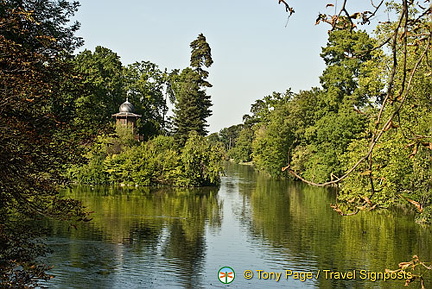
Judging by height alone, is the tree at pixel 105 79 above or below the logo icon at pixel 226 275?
above

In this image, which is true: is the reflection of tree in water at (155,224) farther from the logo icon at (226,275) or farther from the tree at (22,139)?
the tree at (22,139)

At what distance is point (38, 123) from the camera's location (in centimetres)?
1068

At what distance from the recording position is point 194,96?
187 ft

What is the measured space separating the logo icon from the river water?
0.48ft

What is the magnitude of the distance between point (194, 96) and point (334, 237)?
3797cm

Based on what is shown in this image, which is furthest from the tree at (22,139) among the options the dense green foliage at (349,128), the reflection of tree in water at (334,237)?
the dense green foliage at (349,128)

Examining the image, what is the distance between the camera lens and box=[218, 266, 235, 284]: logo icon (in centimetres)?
1454

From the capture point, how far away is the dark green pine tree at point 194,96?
5581cm

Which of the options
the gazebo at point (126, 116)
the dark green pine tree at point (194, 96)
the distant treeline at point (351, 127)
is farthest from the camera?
the dark green pine tree at point (194, 96)

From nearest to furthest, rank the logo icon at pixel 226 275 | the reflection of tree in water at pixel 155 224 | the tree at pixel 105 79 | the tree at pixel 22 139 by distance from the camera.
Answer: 1. the tree at pixel 22 139
2. the logo icon at pixel 226 275
3. the reflection of tree in water at pixel 155 224
4. the tree at pixel 105 79

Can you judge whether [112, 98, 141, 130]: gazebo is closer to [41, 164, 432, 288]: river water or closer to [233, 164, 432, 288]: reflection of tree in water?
[41, 164, 432, 288]: river water

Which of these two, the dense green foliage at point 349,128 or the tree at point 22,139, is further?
the dense green foliage at point 349,128

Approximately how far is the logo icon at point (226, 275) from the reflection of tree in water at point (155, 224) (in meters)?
0.64

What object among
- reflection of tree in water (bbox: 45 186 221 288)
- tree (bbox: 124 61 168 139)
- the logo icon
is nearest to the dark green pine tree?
tree (bbox: 124 61 168 139)
